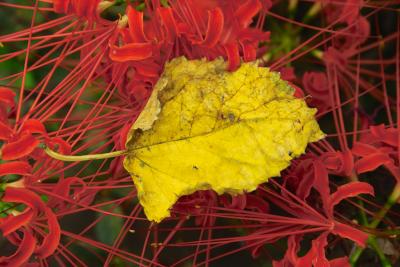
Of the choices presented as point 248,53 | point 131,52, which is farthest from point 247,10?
point 131,52

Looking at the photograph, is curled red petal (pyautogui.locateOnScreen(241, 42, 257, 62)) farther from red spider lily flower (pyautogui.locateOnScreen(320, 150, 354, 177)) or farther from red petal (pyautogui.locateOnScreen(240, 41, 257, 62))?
red spider lily flower (pyautogui.locateOnScreen(320, 150, 354, 177))

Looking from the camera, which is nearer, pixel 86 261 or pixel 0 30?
pixel 86 261

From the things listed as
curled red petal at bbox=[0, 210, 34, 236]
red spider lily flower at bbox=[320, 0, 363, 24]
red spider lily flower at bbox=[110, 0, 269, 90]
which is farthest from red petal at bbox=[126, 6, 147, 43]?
red spider lily flower at bbox=[320, 0, 363, 24]

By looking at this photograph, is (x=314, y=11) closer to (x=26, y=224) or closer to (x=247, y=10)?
(x=247, y=10)

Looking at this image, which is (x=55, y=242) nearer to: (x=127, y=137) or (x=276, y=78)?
(x=127, y=137)

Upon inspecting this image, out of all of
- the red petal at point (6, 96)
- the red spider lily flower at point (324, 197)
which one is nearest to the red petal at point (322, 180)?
the red spider lily flower at point (324, 197)

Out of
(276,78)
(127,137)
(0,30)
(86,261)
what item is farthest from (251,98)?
(0,30)
